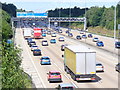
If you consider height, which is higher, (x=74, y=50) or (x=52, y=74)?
(x=74, y=50)

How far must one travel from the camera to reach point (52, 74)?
30266mm

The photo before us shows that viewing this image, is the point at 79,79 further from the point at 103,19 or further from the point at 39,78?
the point at 103,19

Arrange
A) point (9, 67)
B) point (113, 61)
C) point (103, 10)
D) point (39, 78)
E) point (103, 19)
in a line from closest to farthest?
point (9, 67)
point (39, 78)
point (113, 61)
point (103, 19)
point (103, 10)

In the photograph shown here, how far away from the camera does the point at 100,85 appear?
1126 inches

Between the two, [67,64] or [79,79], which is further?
[67,64]

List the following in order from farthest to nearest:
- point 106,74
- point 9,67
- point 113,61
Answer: point 113,61, point 106,74, point 9,67

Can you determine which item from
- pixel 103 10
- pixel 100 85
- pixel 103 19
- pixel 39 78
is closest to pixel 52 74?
pixel 39 78

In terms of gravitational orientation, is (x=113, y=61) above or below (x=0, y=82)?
below

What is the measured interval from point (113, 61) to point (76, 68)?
17.0m

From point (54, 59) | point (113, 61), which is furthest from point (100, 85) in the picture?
point (54, 59)

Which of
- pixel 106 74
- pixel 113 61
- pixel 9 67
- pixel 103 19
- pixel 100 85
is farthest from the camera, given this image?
pixel 103 19

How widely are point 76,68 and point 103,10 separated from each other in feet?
418

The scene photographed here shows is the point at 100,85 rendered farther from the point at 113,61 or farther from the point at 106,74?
the point at 113,61

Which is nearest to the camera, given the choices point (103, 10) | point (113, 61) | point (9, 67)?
point (9, 67)
